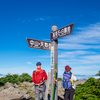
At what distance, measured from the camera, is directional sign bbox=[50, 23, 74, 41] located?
242 inches

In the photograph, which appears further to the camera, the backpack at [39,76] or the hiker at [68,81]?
the backpack at [39,76]

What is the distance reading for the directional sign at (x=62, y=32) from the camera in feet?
20.1

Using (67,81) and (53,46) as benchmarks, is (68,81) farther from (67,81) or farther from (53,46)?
(53,46)

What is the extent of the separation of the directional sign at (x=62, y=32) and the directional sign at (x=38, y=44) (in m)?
0.45

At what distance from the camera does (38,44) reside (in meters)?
7.23

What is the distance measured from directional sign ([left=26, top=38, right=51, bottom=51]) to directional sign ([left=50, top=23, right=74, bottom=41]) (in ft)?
1.48

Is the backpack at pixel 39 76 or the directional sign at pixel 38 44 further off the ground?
the directional sign at pixel 38 44

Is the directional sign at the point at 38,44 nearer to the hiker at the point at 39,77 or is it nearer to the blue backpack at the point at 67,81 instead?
the hiker at the point at 39,77

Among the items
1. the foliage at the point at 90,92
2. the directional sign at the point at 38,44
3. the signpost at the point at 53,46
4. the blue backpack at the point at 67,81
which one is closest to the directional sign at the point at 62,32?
the signpost at the point at 53,46

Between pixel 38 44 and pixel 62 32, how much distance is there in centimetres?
160

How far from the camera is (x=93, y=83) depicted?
8562mm

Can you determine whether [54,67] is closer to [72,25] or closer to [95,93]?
[72,25]

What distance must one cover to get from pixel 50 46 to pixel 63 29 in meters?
1.43

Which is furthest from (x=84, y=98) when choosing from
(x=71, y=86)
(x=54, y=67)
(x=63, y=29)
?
(x=63, y=29)
